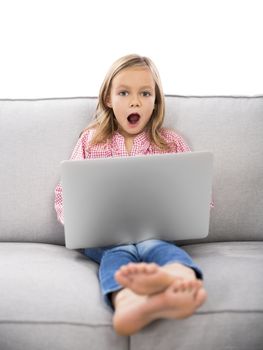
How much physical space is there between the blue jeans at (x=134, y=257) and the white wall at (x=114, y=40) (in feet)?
3.19

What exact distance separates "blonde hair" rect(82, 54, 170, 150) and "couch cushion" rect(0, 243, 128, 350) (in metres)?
0.61

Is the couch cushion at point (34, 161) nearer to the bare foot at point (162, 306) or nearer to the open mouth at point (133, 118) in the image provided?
the open mouth at point (133, 118)

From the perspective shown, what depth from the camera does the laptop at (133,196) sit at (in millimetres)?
1382

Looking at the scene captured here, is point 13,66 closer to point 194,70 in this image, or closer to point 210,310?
point 194,70

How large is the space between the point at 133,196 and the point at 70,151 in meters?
0.56

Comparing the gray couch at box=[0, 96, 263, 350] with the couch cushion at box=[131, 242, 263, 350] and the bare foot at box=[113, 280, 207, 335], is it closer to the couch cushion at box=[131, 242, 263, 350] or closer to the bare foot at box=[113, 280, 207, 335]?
the couch cushion at box=[131, 242, 263, 350]

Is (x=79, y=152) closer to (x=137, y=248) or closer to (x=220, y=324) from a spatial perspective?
(x=137, y=248)

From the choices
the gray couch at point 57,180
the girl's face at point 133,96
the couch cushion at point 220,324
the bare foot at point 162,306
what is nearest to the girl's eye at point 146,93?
the girl's face at point 133,96

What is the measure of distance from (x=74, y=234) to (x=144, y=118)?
57 cm

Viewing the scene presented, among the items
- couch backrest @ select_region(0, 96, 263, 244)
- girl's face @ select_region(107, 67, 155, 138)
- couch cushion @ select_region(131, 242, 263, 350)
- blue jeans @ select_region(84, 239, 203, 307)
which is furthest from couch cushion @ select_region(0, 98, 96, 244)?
couch cushion @ select_region(131, 242, 263, 350)

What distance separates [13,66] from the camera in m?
2.32

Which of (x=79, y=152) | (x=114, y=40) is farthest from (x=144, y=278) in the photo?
(x=114, y=40)

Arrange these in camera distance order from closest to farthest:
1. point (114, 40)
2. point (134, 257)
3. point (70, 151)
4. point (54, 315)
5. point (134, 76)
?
point (54, 315) → point (134, 257) → point (134, 76) → point (70, 151) → point (114, 40)

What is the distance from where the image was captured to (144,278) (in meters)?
1.18
